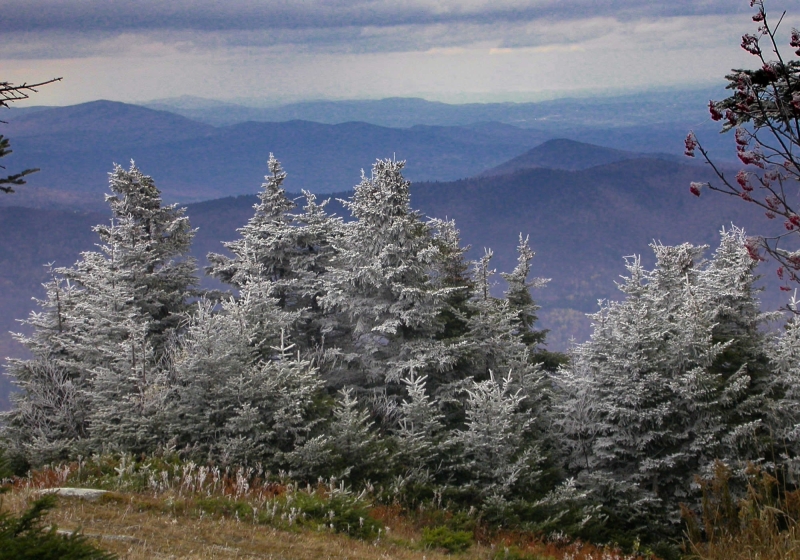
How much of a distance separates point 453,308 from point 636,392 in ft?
17.6

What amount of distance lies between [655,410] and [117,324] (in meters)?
14.2

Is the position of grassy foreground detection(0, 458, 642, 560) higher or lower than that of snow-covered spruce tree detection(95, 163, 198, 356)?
lower

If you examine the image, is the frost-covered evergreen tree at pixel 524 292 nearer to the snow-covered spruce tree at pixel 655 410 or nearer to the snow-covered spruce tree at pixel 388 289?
the snow-covered spruce tree at pixel 655 410

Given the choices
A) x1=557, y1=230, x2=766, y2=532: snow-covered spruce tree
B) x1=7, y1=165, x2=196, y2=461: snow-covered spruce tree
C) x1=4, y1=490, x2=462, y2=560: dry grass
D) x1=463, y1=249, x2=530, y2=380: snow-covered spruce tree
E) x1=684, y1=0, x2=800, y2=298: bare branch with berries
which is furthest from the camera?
x1=463, y1=249, x2=530, y2=380: snow-covered spruce tree

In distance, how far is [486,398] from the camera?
1471cm

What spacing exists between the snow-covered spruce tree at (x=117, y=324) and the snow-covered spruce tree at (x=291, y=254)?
7.65ft

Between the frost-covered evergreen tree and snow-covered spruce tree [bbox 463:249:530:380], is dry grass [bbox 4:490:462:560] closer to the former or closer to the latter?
snow-covered spruce tree [bbox 463:249:530:380]

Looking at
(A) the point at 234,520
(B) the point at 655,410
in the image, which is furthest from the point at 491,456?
(A) the point at 234,520

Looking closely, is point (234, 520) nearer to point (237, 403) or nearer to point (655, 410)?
A: point (237, 403)

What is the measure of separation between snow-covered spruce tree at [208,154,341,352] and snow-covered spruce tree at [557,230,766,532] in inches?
327

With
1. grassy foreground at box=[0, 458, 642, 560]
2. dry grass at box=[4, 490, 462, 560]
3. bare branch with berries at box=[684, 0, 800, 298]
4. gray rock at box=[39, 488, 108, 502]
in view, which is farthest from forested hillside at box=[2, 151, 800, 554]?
bare branch with berries at box=[684, 0, 800, 298]

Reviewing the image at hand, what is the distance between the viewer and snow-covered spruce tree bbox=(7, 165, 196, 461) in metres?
13.9

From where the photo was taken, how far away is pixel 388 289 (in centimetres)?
1866

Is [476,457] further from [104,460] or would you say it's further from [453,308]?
[104,460]
